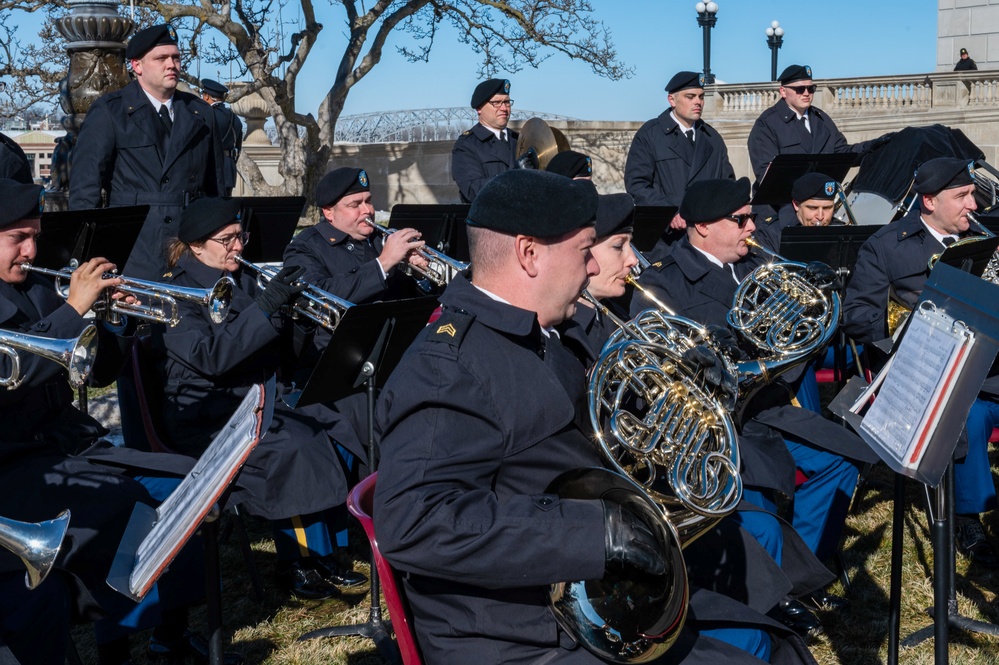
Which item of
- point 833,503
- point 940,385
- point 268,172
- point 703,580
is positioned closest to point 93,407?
point 833,503

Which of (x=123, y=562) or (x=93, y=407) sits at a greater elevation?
(x=123, y=562)

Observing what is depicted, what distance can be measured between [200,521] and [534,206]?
1038mm

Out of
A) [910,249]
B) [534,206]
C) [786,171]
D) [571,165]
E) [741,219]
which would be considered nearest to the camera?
[534,206]

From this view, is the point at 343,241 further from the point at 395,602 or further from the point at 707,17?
the point at 707,17

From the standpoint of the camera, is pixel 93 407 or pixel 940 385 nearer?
pixel 940 385

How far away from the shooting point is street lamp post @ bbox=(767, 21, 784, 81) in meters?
25.1

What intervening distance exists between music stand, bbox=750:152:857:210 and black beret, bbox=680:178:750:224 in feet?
7.60

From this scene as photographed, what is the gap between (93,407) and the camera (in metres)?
7.93

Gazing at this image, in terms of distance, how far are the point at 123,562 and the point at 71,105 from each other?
21.7 ft

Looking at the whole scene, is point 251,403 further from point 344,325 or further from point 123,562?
point 344,325

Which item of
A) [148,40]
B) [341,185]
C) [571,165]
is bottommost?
[571,165]

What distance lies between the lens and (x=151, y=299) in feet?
14.4

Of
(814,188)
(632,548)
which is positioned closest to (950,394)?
(632,548)

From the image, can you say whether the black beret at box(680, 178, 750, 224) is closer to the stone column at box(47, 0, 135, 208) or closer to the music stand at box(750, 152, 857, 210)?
the music stand at box(750, 152, 857, 210)
